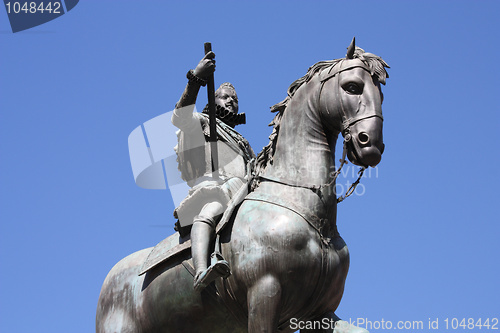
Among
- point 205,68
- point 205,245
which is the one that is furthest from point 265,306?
point 205,68

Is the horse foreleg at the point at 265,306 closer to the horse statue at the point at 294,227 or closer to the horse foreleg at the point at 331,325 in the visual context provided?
the horse statue at the point at 294,227

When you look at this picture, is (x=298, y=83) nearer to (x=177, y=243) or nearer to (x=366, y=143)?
(x=366, y=143)

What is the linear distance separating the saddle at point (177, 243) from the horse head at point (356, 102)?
51.7 inches

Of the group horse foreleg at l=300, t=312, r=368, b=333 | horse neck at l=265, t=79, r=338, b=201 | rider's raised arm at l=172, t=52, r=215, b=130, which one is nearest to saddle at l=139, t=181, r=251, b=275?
horse neck at l=265, t=79, r=338, b=201

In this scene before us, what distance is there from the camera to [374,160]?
31.1 feet

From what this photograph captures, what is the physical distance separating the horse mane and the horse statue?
1 cm

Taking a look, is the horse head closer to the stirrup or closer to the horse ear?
the horse ear

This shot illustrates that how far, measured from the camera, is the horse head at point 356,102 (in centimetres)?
945

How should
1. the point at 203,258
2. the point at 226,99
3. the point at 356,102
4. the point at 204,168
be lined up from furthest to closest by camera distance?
the point at 226,99 → the point at 204,168 → the point at 203,258 → the point at 356,102

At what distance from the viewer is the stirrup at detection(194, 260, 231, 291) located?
9375mm

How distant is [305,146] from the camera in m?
9.83

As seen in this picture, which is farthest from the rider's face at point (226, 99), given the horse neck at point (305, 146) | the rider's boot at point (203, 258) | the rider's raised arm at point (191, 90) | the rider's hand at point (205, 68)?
the rider's boot at point (203, 258)

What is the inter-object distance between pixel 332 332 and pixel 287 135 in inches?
88.0

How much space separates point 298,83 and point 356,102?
916 mm
